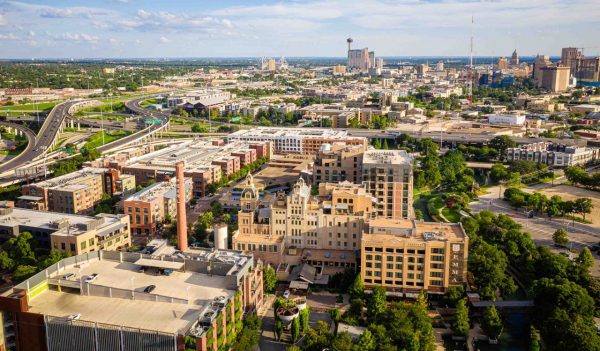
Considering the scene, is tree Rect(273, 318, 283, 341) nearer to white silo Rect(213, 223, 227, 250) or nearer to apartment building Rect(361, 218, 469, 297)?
apartment building Rect(361, 218, 469, 297)

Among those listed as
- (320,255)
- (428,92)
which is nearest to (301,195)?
(320,255)

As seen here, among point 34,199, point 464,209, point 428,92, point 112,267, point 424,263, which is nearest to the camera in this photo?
point 112,267

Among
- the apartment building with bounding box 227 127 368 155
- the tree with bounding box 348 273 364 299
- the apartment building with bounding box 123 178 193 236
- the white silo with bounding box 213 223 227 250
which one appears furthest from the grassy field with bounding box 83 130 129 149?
the tree with bounding box 348 273 364 299

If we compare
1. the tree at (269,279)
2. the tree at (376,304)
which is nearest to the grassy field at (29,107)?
the tree at (269,279)

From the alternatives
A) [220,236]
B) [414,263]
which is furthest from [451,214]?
[220,236]

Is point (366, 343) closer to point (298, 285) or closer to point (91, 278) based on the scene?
point (298, 285)

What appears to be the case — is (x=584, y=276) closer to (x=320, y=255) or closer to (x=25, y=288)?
(x=320, y=255)
